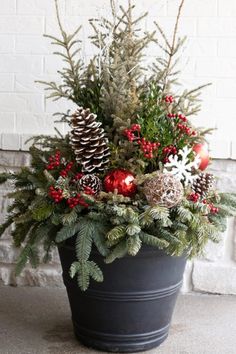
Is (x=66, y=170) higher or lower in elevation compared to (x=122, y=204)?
higher

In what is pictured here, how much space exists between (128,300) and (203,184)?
0.51 m

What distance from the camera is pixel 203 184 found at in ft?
7.34

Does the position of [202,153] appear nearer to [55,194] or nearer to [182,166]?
[182,166]

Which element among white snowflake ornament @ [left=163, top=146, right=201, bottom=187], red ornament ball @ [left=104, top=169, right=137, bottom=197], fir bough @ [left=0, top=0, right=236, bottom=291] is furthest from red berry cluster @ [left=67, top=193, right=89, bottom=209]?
white snowflake ornament @ [left=163, top=146, right=201, bottom=187]

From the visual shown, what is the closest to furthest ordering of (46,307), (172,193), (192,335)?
(172,193), (192,335), (46,307)

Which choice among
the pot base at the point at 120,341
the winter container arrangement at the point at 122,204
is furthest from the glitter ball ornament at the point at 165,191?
the pot base at the point at 120,341

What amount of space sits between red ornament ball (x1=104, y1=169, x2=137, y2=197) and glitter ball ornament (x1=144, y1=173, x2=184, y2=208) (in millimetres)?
66

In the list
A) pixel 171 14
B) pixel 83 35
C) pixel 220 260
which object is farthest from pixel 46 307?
pixel 171 14

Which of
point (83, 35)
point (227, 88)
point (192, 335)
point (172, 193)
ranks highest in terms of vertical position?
point (83, 35)

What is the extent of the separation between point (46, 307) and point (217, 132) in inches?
46.3

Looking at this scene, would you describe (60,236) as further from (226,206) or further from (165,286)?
(226,206)

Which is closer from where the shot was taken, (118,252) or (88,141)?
(118,252)

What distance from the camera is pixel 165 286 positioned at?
7.31ft

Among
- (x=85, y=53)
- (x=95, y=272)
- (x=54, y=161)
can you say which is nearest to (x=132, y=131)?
(x=54, y=161)
